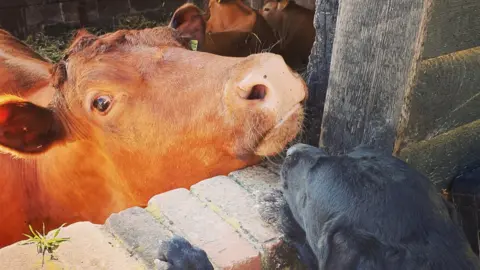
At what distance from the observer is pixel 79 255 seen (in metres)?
1.86

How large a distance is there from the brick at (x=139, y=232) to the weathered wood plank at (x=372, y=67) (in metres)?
0.99

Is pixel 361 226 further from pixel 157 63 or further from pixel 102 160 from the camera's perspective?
pixel 102 160

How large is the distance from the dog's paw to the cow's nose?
2.95 ft

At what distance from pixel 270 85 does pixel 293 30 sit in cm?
414

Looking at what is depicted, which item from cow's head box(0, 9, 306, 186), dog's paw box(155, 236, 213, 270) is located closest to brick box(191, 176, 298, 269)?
dog's paw box(155, 236, 213, 270)

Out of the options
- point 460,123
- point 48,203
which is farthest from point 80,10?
point 460,123

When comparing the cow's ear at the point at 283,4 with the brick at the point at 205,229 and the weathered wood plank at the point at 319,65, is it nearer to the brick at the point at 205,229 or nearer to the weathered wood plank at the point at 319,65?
the weathered wood plank at the point at 319,65

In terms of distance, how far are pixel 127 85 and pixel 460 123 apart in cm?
181

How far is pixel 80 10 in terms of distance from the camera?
360 inches

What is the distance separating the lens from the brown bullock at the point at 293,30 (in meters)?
6.04

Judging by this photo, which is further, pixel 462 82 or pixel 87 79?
pixel 87 79

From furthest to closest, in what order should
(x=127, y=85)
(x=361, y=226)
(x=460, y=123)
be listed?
(x=127, y=85)
(x=460, y=123)
(x=361, y=226)

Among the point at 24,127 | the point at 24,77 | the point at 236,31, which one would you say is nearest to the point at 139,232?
the point at 24,127

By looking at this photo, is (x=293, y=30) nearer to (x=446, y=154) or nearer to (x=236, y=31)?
(x=236, y=31)
